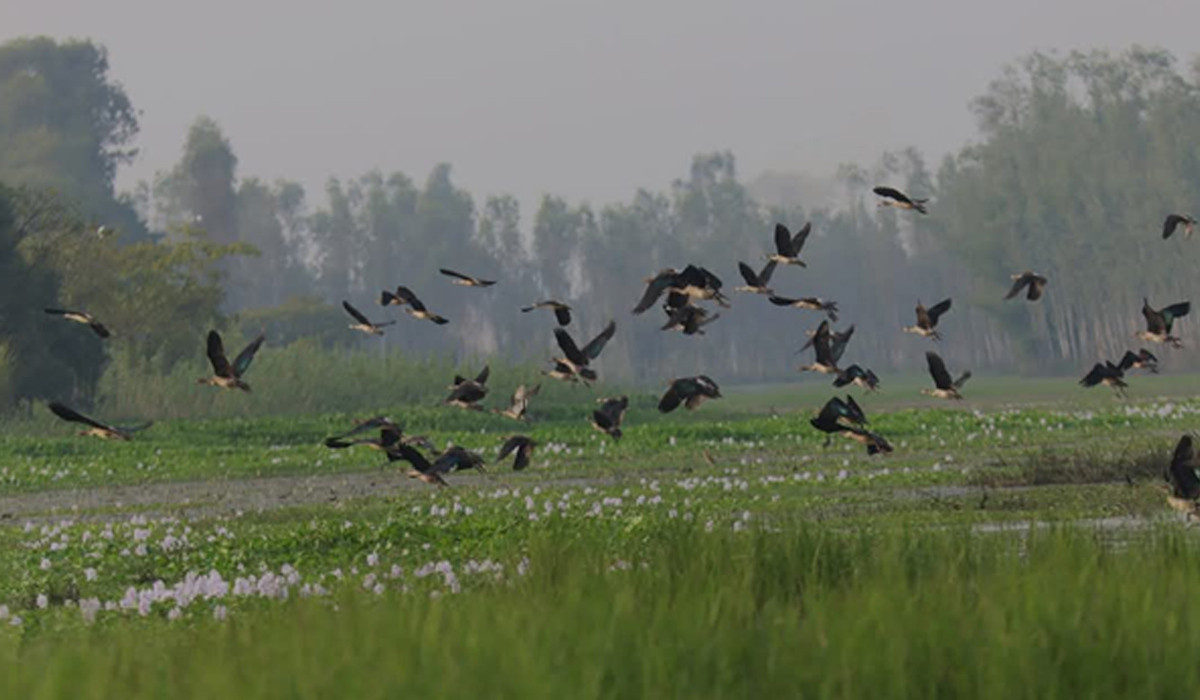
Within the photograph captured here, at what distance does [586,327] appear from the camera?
128 m

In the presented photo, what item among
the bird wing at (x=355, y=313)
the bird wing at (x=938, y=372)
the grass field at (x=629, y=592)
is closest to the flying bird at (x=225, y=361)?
the bird wing at (x=355, y=313)

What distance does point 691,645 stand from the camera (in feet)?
24.0

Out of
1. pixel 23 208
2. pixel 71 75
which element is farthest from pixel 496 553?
pixel 71 75

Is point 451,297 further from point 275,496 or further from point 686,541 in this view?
point 686,541

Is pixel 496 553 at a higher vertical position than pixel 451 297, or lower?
lower

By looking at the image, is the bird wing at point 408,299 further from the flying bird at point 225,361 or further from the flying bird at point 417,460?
the flying bird at point 225,361

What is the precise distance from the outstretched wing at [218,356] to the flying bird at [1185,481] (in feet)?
21.9

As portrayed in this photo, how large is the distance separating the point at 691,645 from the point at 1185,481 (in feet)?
21.6

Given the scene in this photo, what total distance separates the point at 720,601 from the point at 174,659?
2.43 m

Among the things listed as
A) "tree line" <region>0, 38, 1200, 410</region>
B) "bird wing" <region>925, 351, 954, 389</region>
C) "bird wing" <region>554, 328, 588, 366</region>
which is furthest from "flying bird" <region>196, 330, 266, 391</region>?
"tree line" <region>0, 38, 1200, 410</region>

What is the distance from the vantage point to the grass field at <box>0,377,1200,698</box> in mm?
6902

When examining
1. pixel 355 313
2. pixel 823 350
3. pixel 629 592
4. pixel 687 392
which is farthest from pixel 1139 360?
pixel 629 592

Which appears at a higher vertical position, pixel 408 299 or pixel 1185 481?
pixel 408 299

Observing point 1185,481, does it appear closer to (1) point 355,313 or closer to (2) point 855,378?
(2) point 855,378
